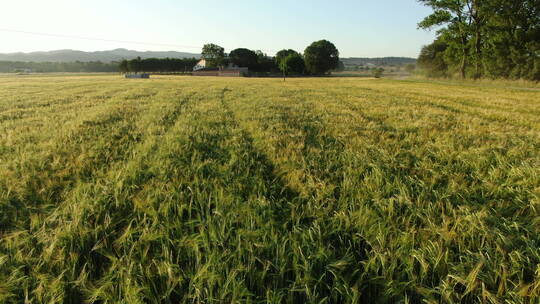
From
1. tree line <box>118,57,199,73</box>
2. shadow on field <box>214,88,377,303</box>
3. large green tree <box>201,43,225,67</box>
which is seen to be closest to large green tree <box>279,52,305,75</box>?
large green tree <box>201,43,225,67</box>

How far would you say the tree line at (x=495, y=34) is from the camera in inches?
1201

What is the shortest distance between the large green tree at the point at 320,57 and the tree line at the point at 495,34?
200 feet

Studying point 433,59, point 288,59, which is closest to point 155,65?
point 288,59

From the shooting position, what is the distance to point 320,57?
312 ft

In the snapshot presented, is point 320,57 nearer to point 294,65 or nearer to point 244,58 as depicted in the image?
point 294,65

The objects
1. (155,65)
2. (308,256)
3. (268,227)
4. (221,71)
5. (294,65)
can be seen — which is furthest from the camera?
(155,65)

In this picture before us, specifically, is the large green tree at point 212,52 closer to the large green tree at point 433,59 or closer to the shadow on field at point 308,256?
the large green tree at point 433,59

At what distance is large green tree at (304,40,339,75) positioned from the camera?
94.7 m

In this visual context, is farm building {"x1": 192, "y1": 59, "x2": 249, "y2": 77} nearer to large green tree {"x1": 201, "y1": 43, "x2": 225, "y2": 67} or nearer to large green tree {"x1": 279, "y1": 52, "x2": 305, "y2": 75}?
large green tree {"x1": 201, "y1": 43, "x2": 225, "y2": 67}

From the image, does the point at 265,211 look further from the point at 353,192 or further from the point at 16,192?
the point at 16,192

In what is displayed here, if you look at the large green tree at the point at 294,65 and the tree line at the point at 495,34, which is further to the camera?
the large green tree at the point at 294,65

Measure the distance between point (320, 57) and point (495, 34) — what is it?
6834 centimetres

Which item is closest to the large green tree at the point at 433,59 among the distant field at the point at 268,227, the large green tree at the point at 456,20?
the large green tree at the point at 456,20

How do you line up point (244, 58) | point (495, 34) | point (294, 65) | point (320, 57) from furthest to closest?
point (244, 58) < point (320, 57) < point (294, 65) < point (495, 34)
